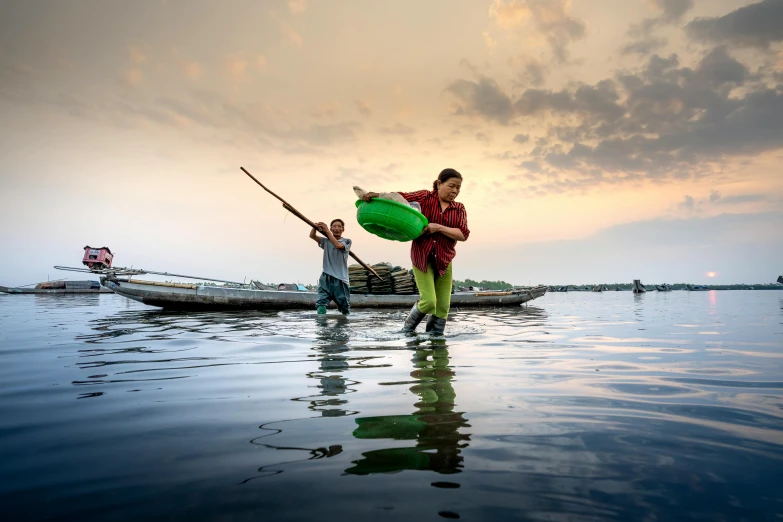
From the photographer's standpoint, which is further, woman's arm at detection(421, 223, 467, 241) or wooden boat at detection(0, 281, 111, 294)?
wooden boat at detection(0, 281, 111, 294)

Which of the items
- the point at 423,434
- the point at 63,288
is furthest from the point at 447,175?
the point at 63,288

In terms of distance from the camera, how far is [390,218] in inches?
181

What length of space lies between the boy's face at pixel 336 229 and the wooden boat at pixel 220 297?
4.66m

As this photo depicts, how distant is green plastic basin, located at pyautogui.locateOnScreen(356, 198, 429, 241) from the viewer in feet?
15.1

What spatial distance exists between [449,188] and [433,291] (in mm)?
1371

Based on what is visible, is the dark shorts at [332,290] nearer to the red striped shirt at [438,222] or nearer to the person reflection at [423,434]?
the red striped shirt at [438,222]

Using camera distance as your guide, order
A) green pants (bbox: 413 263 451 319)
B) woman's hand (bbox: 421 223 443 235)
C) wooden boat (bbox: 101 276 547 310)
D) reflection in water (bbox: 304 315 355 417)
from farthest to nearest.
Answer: wooden boat (bbox: 101 276 547 310) < green pants (bbox: 413 263 451 319) < woman's hand (bbox: 421 223 443 235) < reflection in water (bbox: 304 315 355 417)

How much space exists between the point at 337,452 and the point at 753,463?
1.46m

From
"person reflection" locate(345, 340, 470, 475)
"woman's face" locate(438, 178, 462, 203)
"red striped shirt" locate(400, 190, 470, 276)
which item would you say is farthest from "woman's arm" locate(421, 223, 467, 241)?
"person reflection" locate(345, 340, 470, 475)

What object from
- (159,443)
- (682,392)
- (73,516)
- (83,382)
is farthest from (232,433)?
(682,392)

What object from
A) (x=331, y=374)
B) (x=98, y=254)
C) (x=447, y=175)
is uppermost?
(x=98, y=254)

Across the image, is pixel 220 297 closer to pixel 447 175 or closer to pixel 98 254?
pixel 447 175

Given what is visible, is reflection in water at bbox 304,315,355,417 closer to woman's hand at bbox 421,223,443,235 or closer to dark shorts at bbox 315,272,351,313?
woman's hand at bbox 421,223,443,235

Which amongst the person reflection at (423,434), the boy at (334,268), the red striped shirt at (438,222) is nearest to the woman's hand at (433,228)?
the red striped shirt at (438,222)
